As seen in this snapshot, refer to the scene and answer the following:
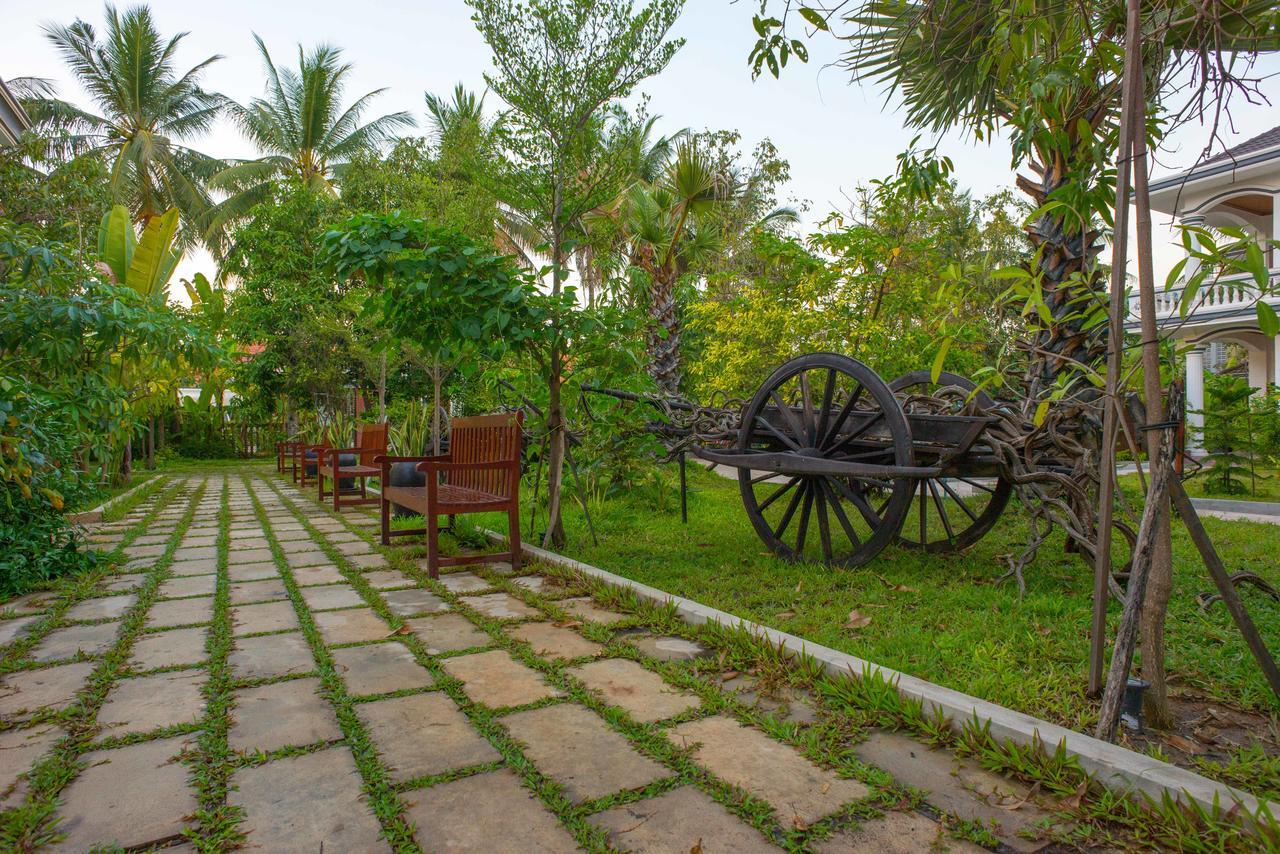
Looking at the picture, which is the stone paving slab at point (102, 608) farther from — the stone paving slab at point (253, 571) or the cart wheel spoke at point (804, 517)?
the cart wheel spoke at point (804, 517)

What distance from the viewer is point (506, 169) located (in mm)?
9500

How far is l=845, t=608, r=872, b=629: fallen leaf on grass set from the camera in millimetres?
3127

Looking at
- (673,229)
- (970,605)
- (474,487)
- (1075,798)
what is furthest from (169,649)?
(673,229)

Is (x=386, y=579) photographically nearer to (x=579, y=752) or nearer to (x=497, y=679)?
(x=497, y=679)

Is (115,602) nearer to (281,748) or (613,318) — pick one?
(281,748)

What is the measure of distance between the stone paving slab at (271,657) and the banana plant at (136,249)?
6577 millimetres

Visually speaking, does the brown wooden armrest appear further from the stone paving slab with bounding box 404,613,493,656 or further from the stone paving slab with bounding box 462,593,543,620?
the stone paving slab with bounding box 404,613,493,656

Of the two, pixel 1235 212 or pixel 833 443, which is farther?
pixel 1235 212

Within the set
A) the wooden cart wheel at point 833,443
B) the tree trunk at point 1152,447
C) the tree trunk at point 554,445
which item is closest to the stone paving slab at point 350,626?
the tree trunk at point 554,445

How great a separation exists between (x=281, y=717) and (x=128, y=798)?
51 centimetres

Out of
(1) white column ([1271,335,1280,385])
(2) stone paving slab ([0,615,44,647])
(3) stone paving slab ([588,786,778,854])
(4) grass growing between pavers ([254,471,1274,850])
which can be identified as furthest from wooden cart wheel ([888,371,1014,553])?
(1) white column ([1271,335,1280,385])

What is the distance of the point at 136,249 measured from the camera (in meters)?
8.41

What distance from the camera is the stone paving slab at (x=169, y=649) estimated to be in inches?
111

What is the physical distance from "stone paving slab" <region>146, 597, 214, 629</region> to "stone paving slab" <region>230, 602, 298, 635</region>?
0.14 metres
